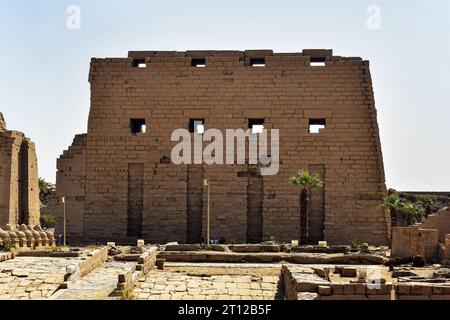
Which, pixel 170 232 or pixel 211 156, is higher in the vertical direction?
pixel 211 156

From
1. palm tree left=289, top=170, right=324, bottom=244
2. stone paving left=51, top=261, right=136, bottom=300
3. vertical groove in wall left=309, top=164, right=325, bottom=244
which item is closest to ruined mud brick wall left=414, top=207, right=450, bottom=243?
palm tree left=289, top=170, right=324, bottom=244

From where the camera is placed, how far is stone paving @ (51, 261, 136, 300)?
12.3 metres

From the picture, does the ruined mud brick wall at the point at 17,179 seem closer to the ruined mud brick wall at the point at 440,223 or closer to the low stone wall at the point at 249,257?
the low stone wall at the point at 249,257

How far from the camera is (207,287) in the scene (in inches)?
560

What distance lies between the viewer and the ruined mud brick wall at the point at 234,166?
27.1 meters

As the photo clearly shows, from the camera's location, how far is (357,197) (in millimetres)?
27047

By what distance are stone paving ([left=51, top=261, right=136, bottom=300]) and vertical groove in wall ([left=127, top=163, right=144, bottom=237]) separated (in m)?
10.5

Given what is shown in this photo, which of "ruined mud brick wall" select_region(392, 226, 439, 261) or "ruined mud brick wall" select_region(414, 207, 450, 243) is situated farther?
"ruined mud brick wall" select_region(414, 207, 450, 243)

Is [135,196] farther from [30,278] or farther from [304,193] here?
[30,278]

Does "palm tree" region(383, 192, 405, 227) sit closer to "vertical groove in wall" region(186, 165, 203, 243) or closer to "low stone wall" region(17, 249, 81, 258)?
"vertical groove in wall" region(186, 165, 203, 243)

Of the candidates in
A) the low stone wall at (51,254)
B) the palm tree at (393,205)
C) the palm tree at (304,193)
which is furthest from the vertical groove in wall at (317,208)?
the low stone wall at (51,254)
